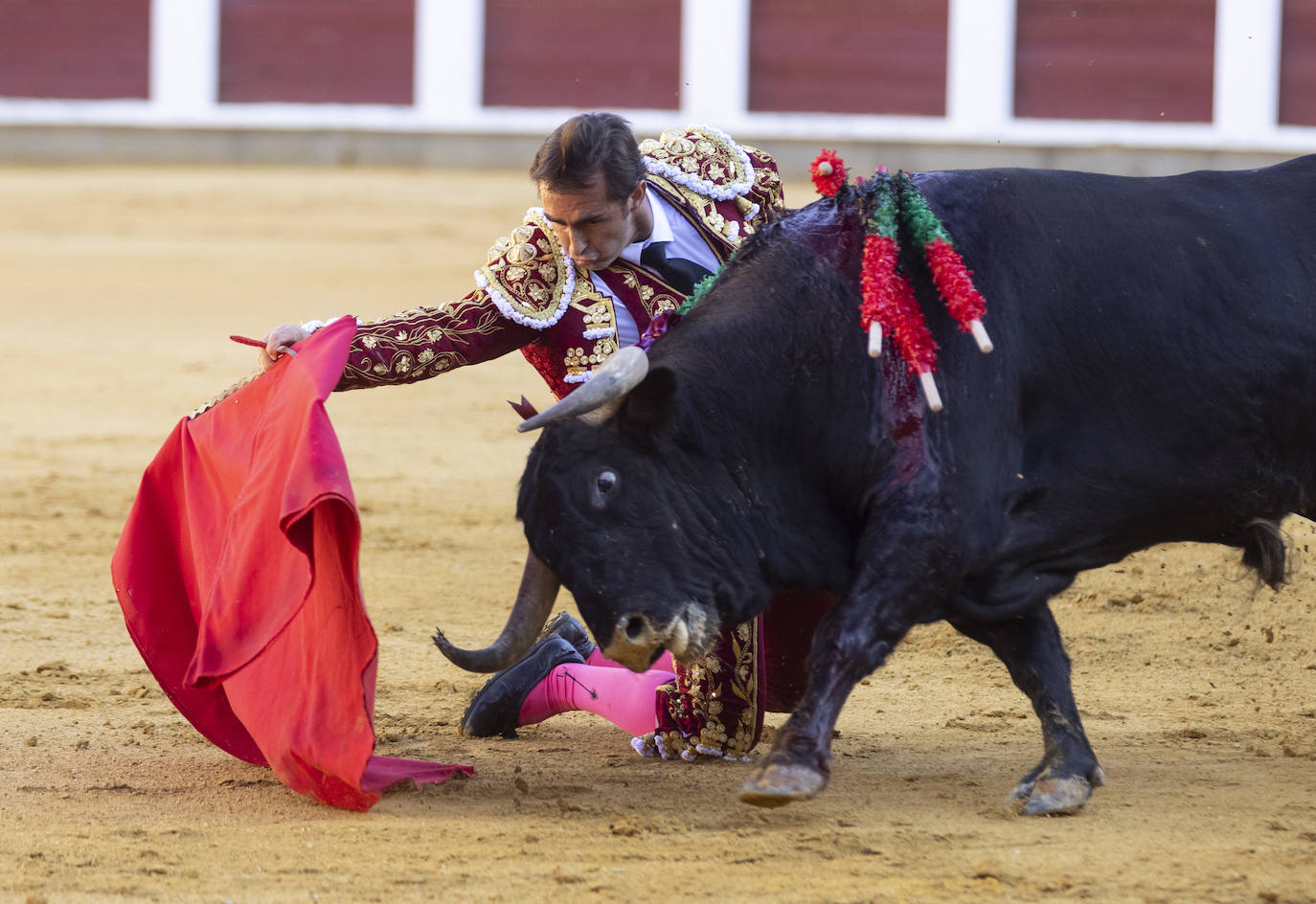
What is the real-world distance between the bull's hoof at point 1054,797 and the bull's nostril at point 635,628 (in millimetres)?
724

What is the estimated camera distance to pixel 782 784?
2.58 m

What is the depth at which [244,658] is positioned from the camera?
10.0 feet

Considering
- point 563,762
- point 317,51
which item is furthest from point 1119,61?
point 563,762

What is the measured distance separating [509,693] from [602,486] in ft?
3.00

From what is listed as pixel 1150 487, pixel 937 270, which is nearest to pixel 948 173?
pixel 937 270

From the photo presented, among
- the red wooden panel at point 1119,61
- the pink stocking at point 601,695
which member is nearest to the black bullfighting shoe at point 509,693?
the pink stocking at point 601,695

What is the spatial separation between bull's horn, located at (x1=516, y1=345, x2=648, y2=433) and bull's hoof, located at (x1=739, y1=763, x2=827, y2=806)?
61cm

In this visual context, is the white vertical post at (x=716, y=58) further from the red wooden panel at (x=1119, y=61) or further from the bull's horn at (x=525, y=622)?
the bull's horn at (x=525, y=622)

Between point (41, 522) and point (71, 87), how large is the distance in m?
10.7

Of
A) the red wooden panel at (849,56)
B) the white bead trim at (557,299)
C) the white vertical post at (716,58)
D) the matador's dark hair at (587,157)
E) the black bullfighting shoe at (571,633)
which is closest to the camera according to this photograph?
the matador's dark hair at (587,157)

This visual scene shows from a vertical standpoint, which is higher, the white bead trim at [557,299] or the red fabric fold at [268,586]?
the white bead trim at [557,299]

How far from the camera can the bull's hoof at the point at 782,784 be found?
8.45 ft

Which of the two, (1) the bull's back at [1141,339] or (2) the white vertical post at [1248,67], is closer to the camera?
(1) the bull's back at [1141,339]

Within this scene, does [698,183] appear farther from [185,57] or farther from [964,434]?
[185,57]
